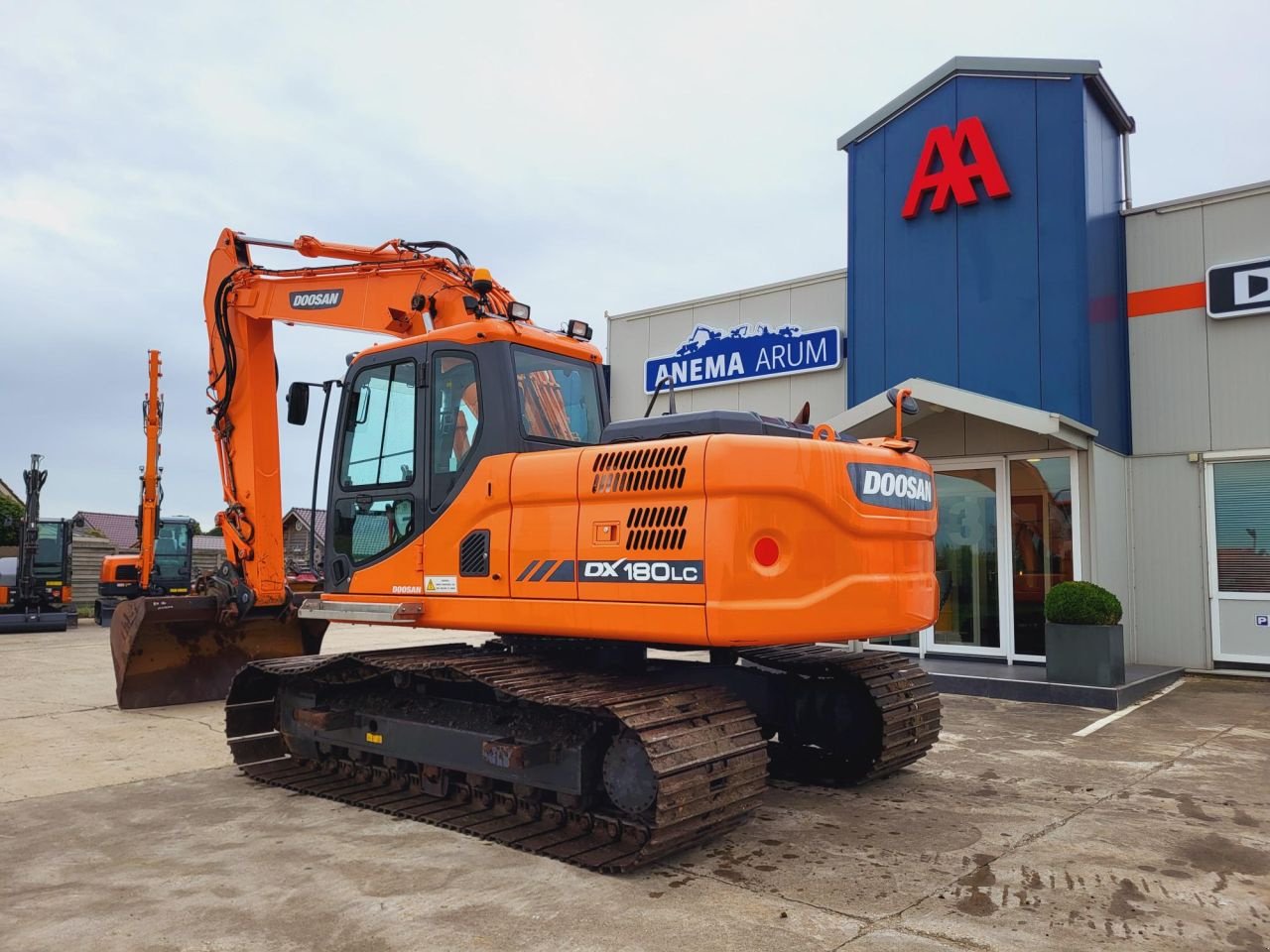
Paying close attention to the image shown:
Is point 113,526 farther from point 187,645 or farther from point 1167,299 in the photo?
point 1167,299

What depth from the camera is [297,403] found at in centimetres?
641

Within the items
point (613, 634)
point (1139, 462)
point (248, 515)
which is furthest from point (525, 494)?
point (1139, 462)

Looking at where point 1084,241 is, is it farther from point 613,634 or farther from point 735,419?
point 613,634

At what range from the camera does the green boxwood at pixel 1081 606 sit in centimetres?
980

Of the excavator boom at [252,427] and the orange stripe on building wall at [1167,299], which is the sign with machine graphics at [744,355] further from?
the excavator boom at [252,427]

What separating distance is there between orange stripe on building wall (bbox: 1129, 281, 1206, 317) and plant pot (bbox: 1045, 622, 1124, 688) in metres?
4.84

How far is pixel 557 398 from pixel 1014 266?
846 cm

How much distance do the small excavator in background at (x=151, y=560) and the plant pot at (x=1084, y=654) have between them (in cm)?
1491

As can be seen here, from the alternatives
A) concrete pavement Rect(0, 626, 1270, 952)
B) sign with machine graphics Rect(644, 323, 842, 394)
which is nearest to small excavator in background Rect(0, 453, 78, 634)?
sign with machine graphics Rect(644, 323, 842, 394)

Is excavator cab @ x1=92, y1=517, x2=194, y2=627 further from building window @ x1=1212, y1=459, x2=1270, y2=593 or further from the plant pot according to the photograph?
building window @ x1=1212, y1=459, x2=1270, y2=593

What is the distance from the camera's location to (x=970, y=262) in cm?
1271

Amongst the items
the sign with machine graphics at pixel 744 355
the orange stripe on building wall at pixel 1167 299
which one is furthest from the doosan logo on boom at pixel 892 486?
the sign with machine graphics at pixel 744 355

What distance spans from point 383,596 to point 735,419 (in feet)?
8.42

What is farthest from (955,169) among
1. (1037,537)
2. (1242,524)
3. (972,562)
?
(1242,524)
